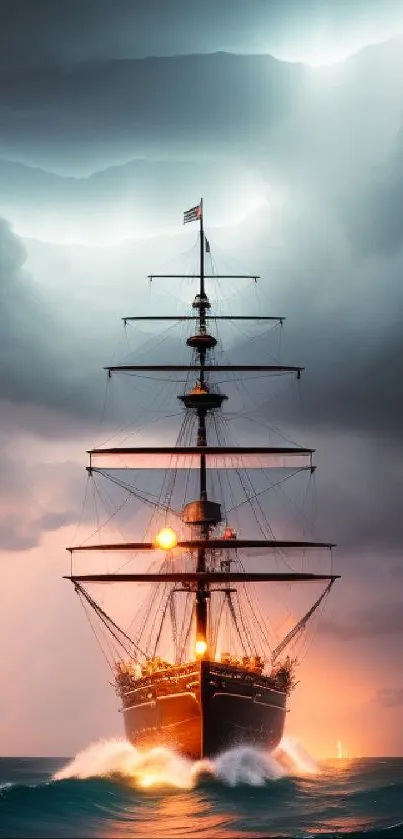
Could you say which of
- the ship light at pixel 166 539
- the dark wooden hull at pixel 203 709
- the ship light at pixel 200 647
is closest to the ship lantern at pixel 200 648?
the ship light at pixel 200 647

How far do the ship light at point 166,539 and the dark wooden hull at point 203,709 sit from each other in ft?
27.6

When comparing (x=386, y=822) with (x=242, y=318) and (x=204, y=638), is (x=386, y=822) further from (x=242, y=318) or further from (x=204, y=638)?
(x=242, y=318)

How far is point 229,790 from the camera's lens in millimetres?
78000

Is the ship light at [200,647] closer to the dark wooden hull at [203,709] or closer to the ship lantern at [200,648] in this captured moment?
the ship lantern at [200,648]

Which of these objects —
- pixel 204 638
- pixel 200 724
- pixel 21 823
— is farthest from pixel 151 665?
pixel 21 823

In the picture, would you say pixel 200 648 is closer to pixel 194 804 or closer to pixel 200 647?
pixel 200 647

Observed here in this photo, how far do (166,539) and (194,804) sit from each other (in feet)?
66.3

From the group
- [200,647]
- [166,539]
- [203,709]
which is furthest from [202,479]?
[203,709]

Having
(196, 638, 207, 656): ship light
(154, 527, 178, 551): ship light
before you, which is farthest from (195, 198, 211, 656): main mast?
(154, 527, 178, 551): ship light

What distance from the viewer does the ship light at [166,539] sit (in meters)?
86.6

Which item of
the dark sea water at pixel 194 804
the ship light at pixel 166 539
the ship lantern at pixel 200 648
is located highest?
the ship light at pixel 166 539

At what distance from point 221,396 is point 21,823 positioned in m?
40.1

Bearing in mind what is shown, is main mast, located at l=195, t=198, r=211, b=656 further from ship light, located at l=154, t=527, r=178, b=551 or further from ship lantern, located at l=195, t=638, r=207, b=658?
ship light, located at l=154, t=527, r=178, b=551

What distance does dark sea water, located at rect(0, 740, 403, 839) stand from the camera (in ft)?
201
